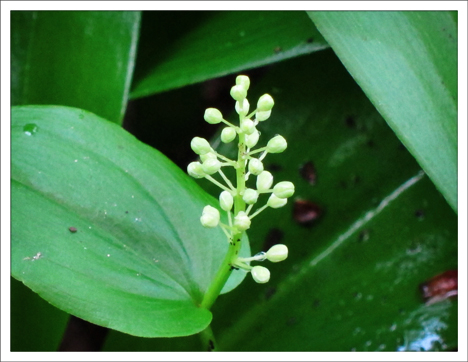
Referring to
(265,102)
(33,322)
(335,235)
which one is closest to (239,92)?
(265,102)

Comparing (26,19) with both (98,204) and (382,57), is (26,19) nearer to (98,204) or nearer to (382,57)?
(98,204)

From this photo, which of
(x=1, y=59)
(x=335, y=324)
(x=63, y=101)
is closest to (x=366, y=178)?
(x=335, y=324)

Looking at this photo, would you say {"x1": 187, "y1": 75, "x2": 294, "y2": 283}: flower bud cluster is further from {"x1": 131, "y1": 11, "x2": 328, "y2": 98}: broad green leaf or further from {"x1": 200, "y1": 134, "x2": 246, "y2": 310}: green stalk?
{"x1": 131, "y1": 11, "x2": 328, "y2": 98}: broad green leaf

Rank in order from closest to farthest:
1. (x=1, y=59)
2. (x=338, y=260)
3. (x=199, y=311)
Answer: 1. (x=199, y=311)
2. (x=1, y=59)
3. (x=338, y=260)

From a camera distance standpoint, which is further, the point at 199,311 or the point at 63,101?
the point at 63,101

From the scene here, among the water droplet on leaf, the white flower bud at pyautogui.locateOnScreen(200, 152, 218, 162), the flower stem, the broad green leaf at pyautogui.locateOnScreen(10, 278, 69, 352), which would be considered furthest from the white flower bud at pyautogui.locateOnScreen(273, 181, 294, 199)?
the broad green leaf at pyautogui.locateOnScreen(10, 278, 69, 352)

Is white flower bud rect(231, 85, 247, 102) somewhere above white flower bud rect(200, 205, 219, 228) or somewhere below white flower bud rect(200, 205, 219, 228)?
above
